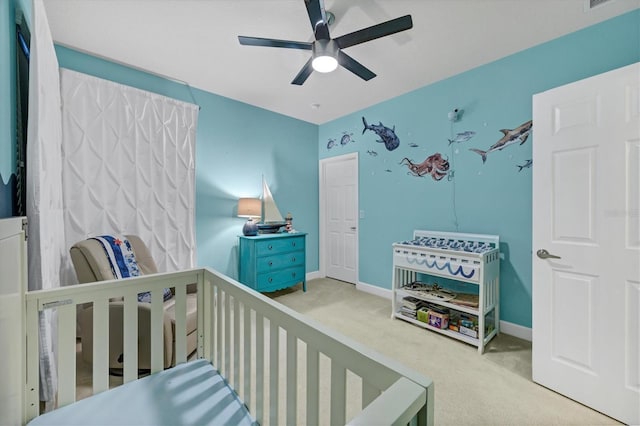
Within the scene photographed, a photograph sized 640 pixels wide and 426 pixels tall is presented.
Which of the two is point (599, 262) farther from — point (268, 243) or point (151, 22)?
point (151, 22)

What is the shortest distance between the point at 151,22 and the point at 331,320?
9.63ft

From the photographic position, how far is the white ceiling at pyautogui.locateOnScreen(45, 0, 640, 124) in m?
1.76

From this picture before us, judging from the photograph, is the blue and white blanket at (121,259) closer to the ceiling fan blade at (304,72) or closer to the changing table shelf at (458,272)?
the ceiling fan blade at (304,72)

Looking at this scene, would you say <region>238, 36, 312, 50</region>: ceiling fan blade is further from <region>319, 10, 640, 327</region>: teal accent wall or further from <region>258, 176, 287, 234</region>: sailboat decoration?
<region>258, 176, 287, 234</region>: sailboat decoration

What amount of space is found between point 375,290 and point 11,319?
3.21 m

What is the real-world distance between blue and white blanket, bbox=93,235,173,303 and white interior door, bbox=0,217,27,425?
87 centimetres

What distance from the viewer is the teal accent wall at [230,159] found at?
9.42 ft

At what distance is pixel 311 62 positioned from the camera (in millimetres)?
1920

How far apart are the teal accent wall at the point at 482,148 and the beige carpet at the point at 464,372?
0.60 m

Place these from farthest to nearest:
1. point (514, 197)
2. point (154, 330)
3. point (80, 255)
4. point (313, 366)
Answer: point (514, 197) → point (80, 255) → point (154, 330) → point (313, 366)

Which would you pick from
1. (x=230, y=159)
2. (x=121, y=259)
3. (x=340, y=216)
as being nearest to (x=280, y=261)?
(x=340, y=216)

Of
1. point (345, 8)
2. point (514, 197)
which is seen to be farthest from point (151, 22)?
point (514, 197)

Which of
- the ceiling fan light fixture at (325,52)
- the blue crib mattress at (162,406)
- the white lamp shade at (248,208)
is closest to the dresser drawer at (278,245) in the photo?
the white lamp shade at (248,208)

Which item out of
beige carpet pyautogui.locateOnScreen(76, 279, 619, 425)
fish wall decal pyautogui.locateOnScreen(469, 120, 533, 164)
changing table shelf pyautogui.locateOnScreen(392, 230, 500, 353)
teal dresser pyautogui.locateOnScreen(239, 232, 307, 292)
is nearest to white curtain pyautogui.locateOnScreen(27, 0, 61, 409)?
beige carpet pyautogui.locateOnScreen(76, 279, 619, 425)
